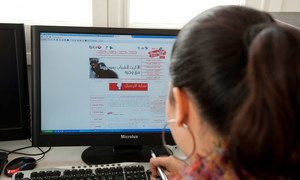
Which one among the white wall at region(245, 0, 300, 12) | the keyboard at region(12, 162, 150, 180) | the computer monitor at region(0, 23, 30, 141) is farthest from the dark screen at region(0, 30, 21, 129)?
the white wall at region(245, 0, 300, 12)

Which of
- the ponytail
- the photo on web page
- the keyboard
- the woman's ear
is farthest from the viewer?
the photo on web page

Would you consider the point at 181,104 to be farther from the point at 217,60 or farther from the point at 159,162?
the point at 159,162

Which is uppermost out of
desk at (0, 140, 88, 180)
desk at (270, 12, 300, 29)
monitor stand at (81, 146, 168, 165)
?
desk at (270, 12, 300, 29)

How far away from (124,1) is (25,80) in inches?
21.2

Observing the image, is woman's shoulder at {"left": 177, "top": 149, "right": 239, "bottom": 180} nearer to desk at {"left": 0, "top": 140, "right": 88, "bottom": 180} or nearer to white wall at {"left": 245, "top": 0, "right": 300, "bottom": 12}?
desk at {"left": 0, "top": 140, "right": 88, "bottom": 180}

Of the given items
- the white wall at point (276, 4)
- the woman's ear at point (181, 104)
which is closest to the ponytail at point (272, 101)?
the woman's ear at point (181, 104)

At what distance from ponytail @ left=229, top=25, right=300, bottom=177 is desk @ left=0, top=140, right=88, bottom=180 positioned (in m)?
0.72

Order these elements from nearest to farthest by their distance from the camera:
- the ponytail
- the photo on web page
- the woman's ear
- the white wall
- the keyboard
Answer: the ponytail, the woman's ear, the keyboard, the photo on web page, the white wall

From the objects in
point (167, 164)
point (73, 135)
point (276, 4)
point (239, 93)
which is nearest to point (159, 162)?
point (167, 164)

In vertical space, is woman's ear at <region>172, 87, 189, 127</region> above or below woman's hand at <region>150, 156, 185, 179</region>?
above

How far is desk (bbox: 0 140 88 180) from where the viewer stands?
1095mm

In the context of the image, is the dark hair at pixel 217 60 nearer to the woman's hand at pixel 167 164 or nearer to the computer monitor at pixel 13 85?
the woman's hand at pixel 167 164

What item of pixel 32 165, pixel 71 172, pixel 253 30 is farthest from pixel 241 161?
pixel 32 165

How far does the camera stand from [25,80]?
1.08m
